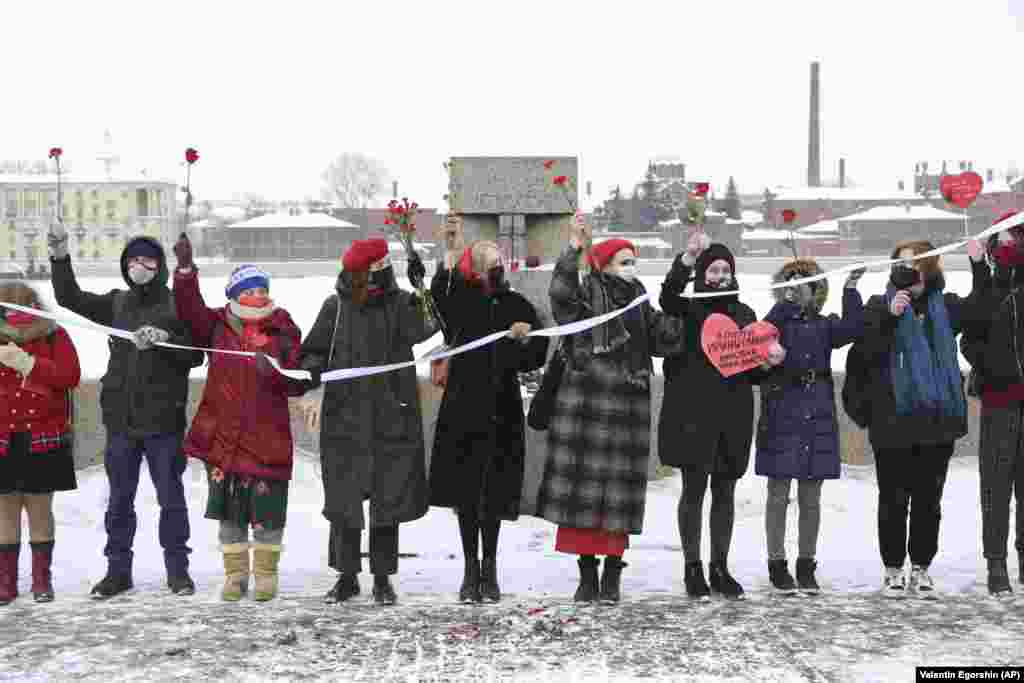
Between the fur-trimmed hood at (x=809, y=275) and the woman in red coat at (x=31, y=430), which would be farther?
the fur-trimmed hood at (x=809, y=275)

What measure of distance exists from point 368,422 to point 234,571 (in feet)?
3.08

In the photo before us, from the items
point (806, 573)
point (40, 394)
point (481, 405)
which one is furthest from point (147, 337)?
point (806, 573)

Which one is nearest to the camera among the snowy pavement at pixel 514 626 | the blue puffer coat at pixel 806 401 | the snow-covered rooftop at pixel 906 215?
the snowy pavement at pixel 514 626

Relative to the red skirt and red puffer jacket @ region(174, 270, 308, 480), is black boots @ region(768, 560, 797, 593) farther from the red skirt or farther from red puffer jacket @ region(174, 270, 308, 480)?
red puffer jacket @ region(174, 270, 308, 480)

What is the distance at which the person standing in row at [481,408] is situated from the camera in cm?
638

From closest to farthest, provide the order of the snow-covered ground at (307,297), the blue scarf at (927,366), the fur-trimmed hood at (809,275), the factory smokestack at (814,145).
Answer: the blue scarf at (927,366)
the fur-trimmed hood at (809,275)
the snow-covered ground at (307,297)
the factory smokestack at (814,145)

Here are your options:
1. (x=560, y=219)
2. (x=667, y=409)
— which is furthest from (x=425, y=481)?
(x=560, y=219)

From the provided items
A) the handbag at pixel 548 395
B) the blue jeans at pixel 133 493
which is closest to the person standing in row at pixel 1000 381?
the handbag at pixel 548 395

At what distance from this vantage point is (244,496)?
20.9 ft

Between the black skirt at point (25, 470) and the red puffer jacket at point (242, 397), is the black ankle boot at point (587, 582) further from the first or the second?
the black skirt at point (25, 470)

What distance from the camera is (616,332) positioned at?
6.33 meters

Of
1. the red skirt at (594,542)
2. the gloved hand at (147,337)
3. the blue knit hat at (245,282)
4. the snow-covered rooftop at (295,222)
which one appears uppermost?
the snow-covered rooftop at (295,222)

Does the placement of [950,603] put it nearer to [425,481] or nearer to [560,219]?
[425,481]

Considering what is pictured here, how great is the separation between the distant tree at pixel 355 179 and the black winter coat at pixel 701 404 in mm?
111561
